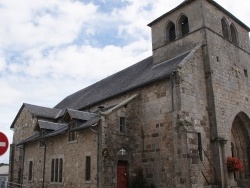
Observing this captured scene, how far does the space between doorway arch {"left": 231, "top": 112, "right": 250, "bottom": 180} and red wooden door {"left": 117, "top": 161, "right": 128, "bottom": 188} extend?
23.8 feet

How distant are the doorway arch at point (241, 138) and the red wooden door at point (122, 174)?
7.25 m

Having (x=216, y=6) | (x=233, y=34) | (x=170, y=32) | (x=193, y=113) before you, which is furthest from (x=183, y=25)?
(x=193, y=113)

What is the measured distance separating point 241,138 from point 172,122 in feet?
21.9

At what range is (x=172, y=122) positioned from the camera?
1598 cm

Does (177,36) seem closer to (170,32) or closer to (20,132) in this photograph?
(170,32)

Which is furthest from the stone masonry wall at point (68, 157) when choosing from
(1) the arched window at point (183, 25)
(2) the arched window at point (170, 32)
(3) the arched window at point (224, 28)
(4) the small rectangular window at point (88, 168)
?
(3) the arched window at point (224, 28)

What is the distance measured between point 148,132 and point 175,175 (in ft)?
10.4

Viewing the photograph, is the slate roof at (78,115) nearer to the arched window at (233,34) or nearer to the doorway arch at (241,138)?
the doorway arch at (241,138)

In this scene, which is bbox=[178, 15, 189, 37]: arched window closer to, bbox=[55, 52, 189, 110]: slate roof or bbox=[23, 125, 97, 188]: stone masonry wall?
bbox=[55, 52, 189, 110]: slate roof

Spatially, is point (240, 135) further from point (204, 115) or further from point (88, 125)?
point (88, 125)

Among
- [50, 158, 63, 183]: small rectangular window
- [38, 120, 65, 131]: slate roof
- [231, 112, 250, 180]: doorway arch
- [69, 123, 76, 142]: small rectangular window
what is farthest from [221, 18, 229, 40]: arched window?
[50, 158, 63, 183]: small rectangular window

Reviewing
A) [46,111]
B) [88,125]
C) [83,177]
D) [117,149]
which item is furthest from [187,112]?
[46,111]

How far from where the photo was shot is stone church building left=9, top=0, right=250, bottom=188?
623 inches

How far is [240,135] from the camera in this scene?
20031mm
